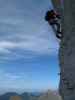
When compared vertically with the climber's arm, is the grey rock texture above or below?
below

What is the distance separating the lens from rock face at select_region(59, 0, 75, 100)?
16.0 m

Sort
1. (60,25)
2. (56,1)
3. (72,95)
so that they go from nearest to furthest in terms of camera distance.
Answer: (72,95) → (60,25) → (56,1)

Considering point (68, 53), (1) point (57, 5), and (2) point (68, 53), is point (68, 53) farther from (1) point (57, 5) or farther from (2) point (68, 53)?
(1) point (57, 5)

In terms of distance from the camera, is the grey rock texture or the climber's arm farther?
the climber's arm

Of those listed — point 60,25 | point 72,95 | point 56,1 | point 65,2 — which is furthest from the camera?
point 56,1

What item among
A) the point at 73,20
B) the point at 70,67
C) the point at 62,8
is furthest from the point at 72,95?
the point at 62,8

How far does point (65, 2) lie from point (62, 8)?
42.0 inches

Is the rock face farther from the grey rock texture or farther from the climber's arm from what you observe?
the climber's arm

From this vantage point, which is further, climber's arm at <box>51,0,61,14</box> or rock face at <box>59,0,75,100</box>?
climber's arm at <box>51,0,61,14</box>

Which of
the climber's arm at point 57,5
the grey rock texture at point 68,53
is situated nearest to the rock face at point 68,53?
the grey rock texture at point 68,53

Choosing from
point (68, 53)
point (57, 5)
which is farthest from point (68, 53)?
point (57, 5)

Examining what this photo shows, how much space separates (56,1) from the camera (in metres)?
20.1

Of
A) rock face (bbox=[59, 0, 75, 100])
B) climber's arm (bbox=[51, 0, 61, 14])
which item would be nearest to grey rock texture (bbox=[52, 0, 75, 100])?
rock face (bbox=[59, 0, 75, 100])

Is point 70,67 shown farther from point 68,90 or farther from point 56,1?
point 56,1
